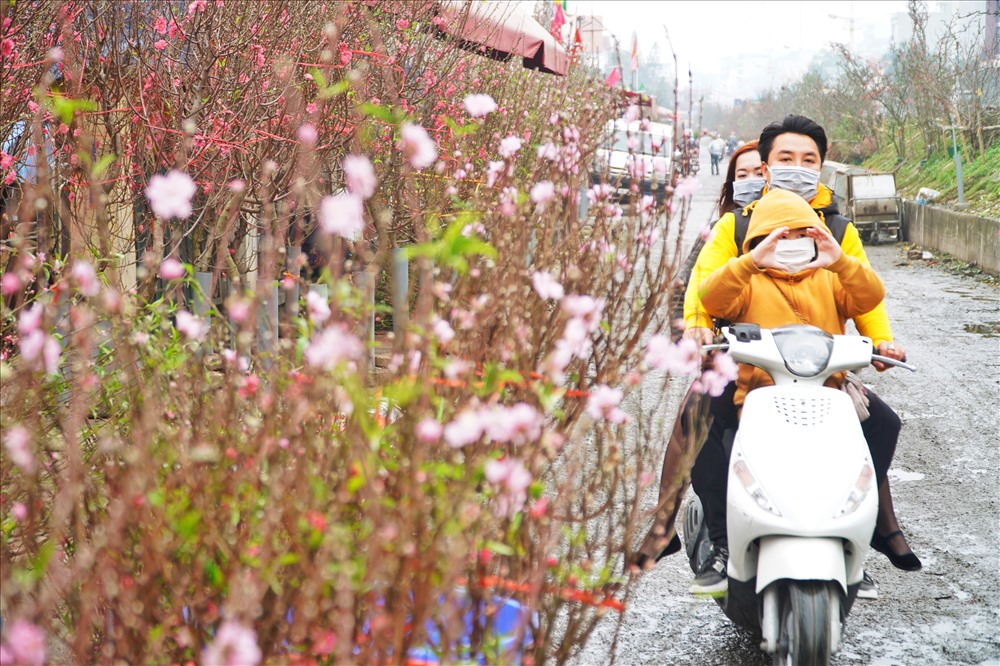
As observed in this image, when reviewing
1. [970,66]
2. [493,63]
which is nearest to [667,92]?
[970,66]

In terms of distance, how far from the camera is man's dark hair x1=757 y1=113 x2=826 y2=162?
4.74 metres

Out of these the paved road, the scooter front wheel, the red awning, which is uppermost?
the red awning

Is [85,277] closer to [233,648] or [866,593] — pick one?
[233,648]

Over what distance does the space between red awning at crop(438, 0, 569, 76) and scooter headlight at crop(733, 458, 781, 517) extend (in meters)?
5.65

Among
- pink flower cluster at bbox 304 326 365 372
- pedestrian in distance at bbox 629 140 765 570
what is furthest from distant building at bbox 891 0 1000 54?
pink flower cluster at bbox 304 326 365 372

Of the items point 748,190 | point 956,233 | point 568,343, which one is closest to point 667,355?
point 568,343

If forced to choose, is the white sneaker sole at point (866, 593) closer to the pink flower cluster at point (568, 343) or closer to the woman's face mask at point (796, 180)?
the woman's face mask at point (796, 180)

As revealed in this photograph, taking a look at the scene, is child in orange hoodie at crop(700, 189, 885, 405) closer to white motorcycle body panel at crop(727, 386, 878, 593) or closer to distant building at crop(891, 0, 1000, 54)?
white motorcycle body panel at crop(727, 386, 878, 593)

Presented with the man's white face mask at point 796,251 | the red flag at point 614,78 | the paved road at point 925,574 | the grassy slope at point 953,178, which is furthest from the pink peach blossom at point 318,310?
the grassy slope at point 953,178

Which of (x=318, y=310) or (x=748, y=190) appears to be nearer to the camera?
(x=318, y=310)

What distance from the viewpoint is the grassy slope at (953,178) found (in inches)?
844

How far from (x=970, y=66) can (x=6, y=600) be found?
2759 cm

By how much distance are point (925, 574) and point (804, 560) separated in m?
2.01

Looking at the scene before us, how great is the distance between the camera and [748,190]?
519 centimetres
